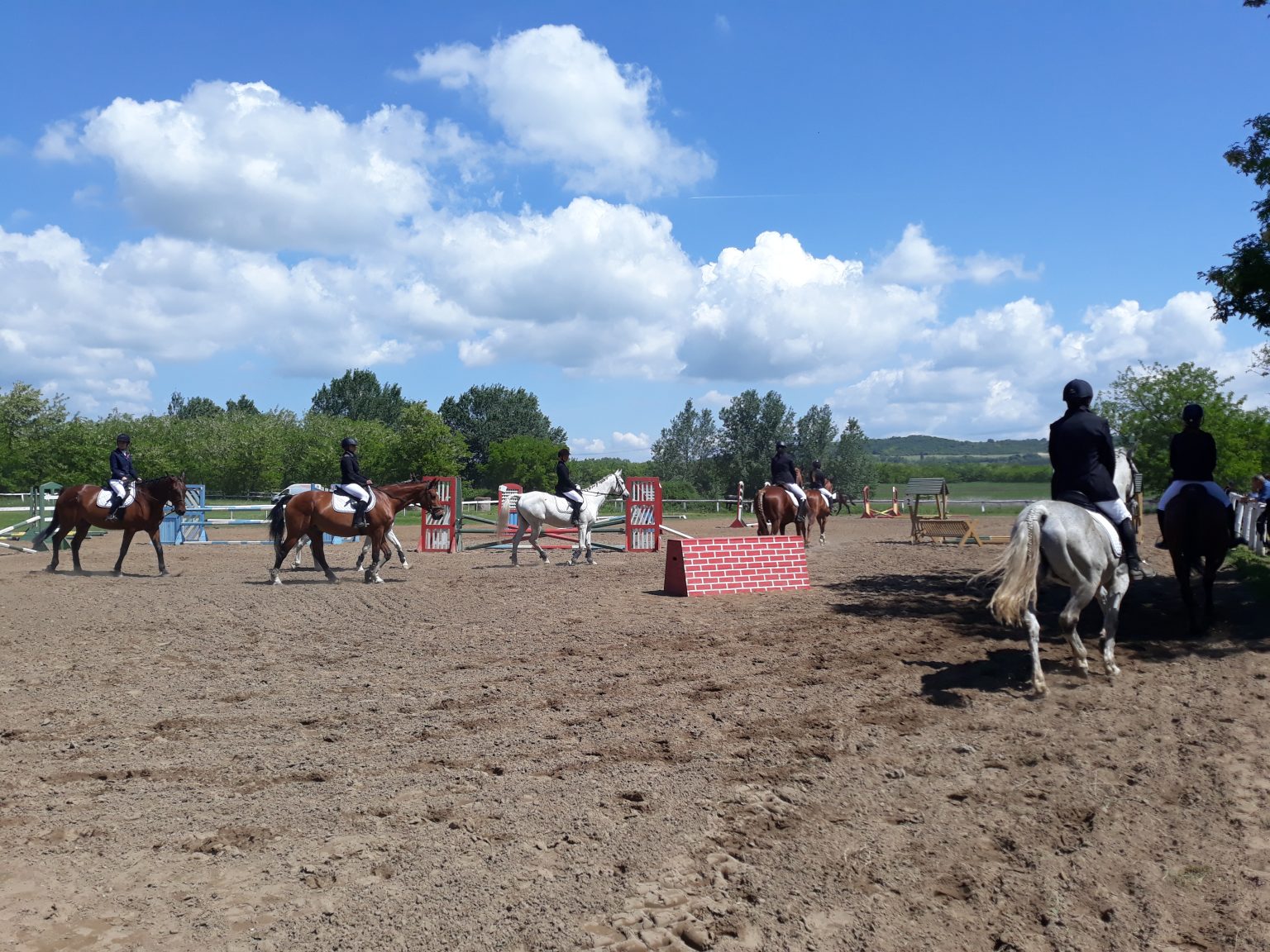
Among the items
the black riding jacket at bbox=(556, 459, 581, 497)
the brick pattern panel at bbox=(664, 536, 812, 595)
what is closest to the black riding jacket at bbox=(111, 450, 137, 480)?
the black riding jacket at bbox=(556, 459, 581, 497)

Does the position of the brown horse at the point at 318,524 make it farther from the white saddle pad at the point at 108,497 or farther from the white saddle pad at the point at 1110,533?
the white saddle pad at the point at 1110,533

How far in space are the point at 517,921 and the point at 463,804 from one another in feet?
4.67

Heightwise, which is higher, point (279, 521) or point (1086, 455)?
point (1086, 455)

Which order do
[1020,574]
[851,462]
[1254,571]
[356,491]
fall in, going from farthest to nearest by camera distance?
1. [851,462]
2. [356,491]
3. [1254,571]
4. [1020,574]

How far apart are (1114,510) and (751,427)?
6175cm

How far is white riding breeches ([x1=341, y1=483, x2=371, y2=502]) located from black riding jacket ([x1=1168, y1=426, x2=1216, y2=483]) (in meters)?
12.1

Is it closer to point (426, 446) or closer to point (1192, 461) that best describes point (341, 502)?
point (1192, 461)

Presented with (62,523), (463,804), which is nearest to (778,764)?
(463,804)

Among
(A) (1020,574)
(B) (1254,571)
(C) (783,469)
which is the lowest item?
(B) (1254,571)

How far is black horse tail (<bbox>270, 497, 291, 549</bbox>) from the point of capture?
15984 millimetres

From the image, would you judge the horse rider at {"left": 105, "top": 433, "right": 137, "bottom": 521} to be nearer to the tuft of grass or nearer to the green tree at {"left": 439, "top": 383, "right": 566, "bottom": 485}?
the tuft of grass

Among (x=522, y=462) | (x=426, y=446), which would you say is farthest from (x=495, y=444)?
(x=426, y=446)

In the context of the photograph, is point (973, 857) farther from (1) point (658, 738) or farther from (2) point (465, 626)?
(2) point (465, 626)

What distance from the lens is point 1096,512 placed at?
27.6 feet
